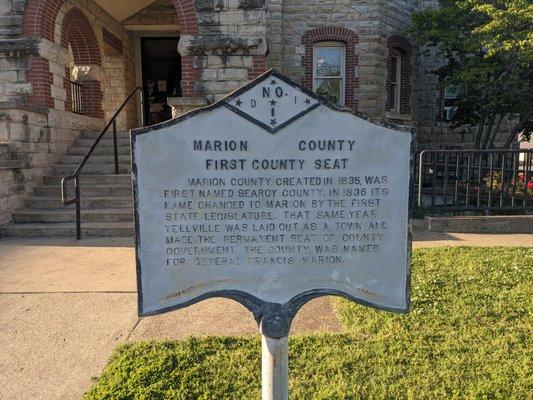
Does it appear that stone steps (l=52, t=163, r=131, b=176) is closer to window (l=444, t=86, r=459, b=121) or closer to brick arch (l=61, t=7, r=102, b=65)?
brick arch (l=61, t=7, r=102, b=65)

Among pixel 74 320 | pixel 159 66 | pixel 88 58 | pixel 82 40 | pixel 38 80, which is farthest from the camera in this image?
pixel 159 66

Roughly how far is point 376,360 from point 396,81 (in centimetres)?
1304

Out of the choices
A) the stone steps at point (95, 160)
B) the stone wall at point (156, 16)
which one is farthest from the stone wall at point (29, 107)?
the stone wall at point (156, 16)

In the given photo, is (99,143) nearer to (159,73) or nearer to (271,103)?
(159,73)

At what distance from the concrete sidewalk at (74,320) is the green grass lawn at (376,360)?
21 centimetres

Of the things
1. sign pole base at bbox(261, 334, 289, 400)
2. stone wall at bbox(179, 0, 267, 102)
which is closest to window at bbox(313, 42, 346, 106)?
stone wall at bbox(179, 0, 267, 102)

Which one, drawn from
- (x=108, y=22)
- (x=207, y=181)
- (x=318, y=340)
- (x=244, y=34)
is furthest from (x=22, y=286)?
(x=108, y=22)

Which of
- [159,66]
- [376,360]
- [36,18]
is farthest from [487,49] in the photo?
[376,360]

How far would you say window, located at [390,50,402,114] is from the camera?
47.5 ft

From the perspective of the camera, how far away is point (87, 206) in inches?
302

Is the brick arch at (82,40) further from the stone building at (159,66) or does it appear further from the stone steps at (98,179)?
the stone steps at (98,179)

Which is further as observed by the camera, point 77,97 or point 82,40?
point 77,97

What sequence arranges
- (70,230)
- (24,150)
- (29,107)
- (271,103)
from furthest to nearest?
(29,107) < (24,150) < (70,230) < (271,103)

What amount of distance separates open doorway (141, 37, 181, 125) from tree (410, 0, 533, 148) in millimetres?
7329
